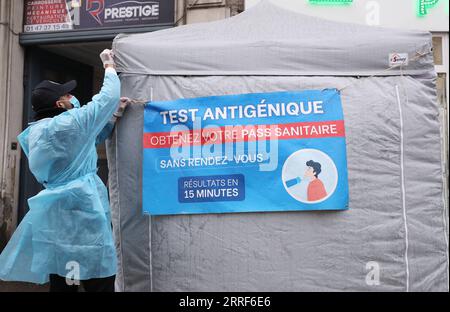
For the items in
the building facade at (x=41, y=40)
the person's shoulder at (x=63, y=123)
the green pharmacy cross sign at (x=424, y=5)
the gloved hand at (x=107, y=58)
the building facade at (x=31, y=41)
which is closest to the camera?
the person's shoulder at (x=63, y=123)

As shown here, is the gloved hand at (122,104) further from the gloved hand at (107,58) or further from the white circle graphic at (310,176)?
the white circle graphic at (310,176)

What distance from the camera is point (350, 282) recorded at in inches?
115

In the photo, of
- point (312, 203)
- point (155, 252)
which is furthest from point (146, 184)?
point (312, 203)

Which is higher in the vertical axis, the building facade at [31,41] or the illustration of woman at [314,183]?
the building facade at [31,41]

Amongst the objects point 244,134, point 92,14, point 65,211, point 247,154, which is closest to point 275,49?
point 244,134

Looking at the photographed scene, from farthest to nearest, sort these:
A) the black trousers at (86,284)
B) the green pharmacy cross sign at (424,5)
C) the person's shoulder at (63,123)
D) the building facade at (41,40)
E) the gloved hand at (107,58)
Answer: the building facade at (41,40), the green pharmacy cross sign at (424,5), the gloved hand at (107,58), the black trousers at (86,284), the person's shoulder at (63,123)

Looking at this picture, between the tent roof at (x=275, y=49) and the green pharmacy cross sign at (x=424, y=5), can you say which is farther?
the green pharmacy cross sign at (x=424, y=5)

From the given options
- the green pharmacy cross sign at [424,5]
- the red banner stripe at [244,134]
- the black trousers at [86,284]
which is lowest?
the black trousers at [86,284]

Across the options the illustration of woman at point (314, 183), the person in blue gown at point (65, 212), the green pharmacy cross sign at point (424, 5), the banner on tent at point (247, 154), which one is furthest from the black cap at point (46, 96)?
the green pharmacy cross sign at point (424, 5)

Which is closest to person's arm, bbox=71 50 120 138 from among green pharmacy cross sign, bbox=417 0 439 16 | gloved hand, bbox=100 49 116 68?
gloved hand, bbox=100 49 116 68

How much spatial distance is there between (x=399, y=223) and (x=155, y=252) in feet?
4.79

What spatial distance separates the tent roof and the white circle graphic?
0.52m

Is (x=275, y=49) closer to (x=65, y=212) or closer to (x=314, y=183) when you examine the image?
(x=314, y=183)

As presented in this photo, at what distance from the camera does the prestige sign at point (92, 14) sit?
646 cm
